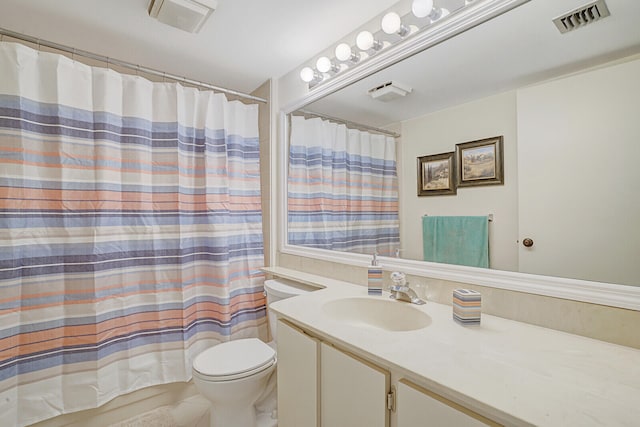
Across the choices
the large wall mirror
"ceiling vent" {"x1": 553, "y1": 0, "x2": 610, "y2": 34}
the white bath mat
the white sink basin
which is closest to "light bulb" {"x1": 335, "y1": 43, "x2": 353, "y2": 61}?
the large wall mirror

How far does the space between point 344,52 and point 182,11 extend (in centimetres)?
80

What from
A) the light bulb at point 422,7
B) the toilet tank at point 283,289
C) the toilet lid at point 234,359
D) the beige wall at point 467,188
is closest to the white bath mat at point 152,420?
the toilet lid at point 234,359

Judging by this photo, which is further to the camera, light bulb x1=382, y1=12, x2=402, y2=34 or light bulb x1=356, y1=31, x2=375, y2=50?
light bulb x1=356, y1=31, x2=375, y2=50

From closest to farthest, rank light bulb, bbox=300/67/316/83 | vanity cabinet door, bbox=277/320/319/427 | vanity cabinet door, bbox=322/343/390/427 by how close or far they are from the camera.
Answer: vanity cabinet door, bbox=322/343/390/427, vanity cabinet door, bbox=277/320/319/427, light bulb, bbox=300/67/316/83

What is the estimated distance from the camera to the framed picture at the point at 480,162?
1060 mm

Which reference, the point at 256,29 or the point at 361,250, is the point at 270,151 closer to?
the point at 256,29

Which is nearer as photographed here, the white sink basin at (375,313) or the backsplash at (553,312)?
the backsplash at (553,312)

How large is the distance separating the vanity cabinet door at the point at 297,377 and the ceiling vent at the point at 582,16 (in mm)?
1310

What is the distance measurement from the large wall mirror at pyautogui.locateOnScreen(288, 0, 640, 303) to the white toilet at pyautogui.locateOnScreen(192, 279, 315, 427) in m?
0.94

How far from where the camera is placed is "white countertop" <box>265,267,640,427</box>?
56 centimetres

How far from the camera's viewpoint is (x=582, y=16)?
87 centimetres

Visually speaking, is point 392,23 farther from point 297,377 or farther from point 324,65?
point 297,377

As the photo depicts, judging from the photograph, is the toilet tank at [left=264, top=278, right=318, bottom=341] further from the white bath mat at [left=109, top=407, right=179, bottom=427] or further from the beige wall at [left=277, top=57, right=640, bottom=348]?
the white bath mat at [left=109, top=407, right=179, bottom=427]

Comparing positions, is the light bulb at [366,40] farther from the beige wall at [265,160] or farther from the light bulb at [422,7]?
the beige wall at [265,160]
